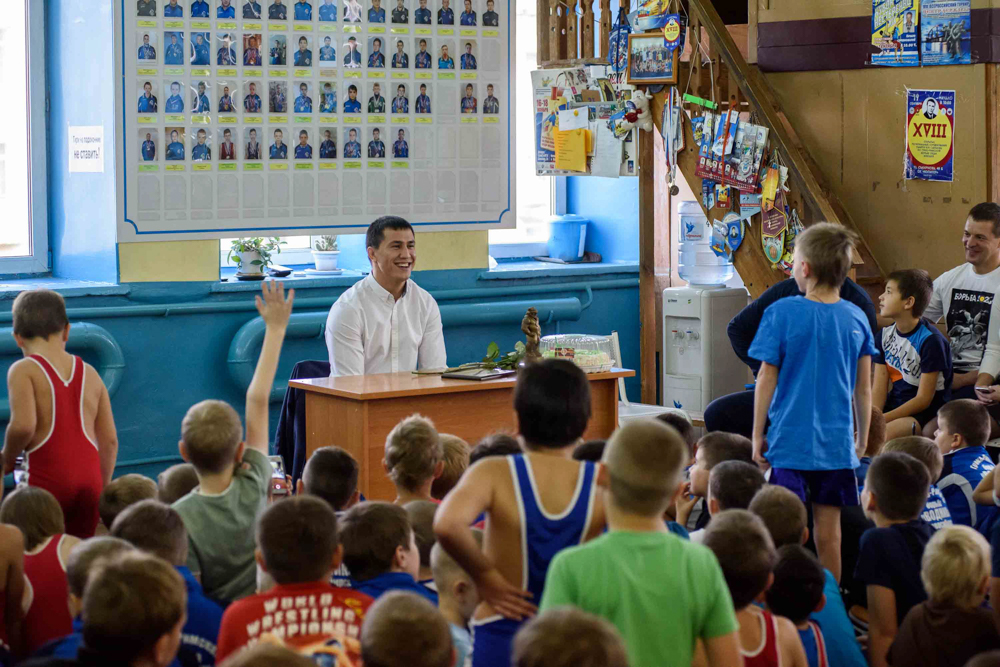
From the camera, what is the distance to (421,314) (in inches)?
210

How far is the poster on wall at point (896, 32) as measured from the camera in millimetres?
5844

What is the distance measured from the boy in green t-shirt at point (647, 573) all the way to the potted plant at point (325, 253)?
4821mm

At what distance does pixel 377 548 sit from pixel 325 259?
4.33m

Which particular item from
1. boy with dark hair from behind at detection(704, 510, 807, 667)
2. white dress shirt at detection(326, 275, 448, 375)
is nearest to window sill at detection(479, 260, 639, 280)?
white dress shirt at detection(326, 275, 448, 375)

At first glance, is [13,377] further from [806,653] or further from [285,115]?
[285,115]

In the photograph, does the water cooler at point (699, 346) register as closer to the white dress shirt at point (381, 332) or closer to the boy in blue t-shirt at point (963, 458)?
the white dress shirt at point (381, 332)

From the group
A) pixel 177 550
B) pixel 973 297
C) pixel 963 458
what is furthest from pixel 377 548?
pixel 973 297

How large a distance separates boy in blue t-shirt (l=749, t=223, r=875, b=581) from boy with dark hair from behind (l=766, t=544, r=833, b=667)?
3.75 ft

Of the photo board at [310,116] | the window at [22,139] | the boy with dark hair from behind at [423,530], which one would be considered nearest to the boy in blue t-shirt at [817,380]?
the boy with dark hair from behind at [423,530]

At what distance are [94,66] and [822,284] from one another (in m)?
3.73

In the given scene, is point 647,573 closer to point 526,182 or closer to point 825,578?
point 825,578

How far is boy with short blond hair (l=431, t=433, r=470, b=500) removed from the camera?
134 inches

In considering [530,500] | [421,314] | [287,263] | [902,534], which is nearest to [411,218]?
[287,263]

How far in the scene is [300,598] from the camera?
7.20 ft
